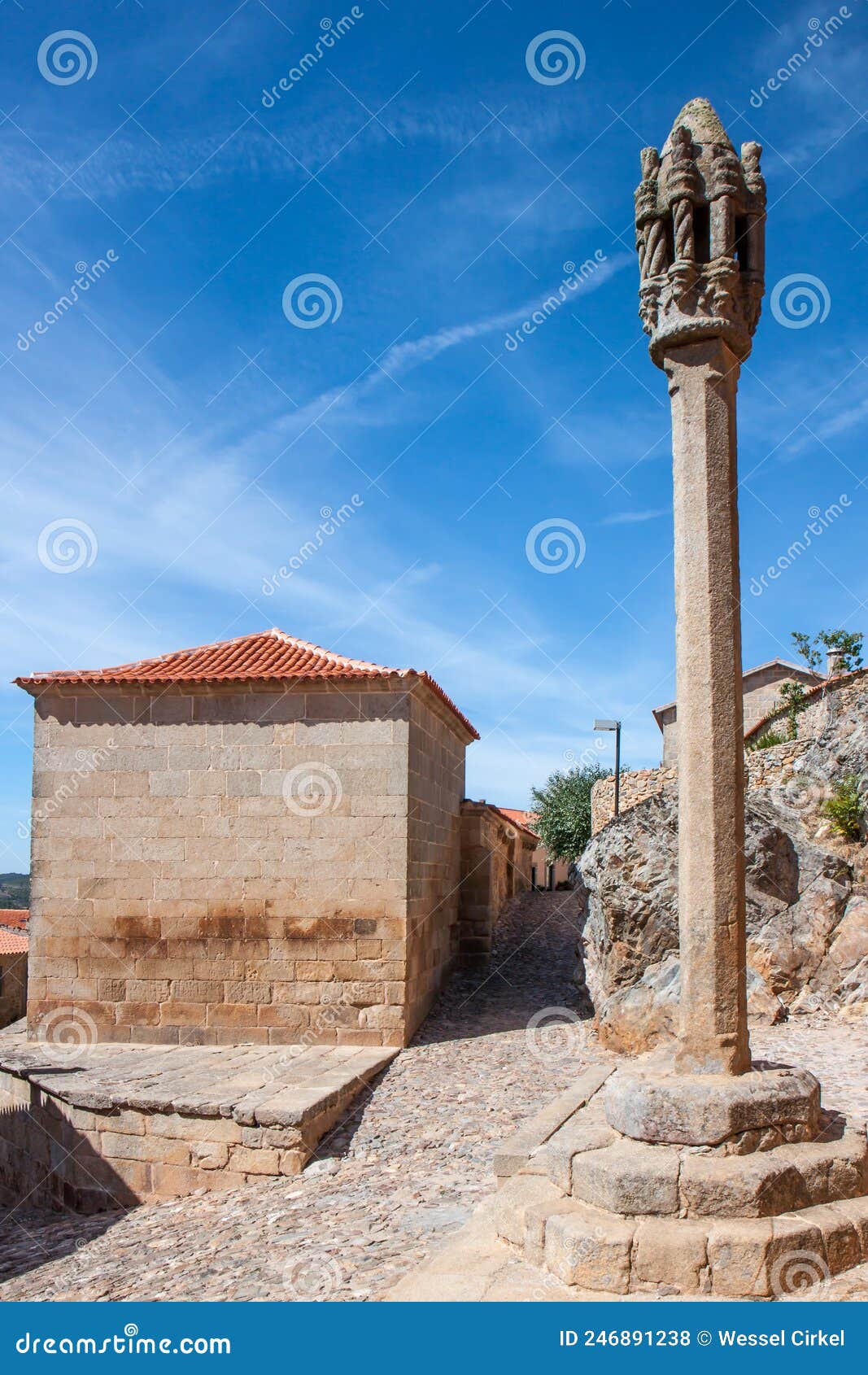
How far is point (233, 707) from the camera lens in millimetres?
11461

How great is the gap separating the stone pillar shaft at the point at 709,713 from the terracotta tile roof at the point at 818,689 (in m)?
9.92

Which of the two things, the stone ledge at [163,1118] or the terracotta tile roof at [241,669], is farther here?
the terracotta tile roof at [241,669]

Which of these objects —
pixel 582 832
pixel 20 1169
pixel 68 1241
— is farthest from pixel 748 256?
pixel 582 832

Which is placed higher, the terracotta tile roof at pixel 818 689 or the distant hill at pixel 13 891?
the terracotta tile roof at pixel 818 689

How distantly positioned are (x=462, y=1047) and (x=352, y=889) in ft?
6.85

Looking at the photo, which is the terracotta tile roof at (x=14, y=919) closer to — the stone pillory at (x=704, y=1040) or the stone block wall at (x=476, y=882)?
the stone block wall at (x=476, y=882)

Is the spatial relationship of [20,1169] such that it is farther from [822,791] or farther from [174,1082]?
[822,791]

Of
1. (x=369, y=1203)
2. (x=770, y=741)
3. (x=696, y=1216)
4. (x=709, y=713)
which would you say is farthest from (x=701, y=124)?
(x=770, y=741)

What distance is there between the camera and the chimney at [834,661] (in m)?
20.8

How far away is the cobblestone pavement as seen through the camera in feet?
17.6

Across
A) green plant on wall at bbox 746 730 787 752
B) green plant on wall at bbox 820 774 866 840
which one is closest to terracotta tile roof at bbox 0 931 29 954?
green plant on wall at bbox 746 730 787 752

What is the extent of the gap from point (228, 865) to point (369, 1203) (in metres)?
5.29

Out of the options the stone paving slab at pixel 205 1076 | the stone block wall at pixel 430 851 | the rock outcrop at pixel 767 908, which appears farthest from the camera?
the stone block wall at pixel 430 851

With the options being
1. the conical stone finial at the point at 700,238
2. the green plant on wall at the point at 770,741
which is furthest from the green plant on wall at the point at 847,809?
the conical stone finial at the point at 700,238
